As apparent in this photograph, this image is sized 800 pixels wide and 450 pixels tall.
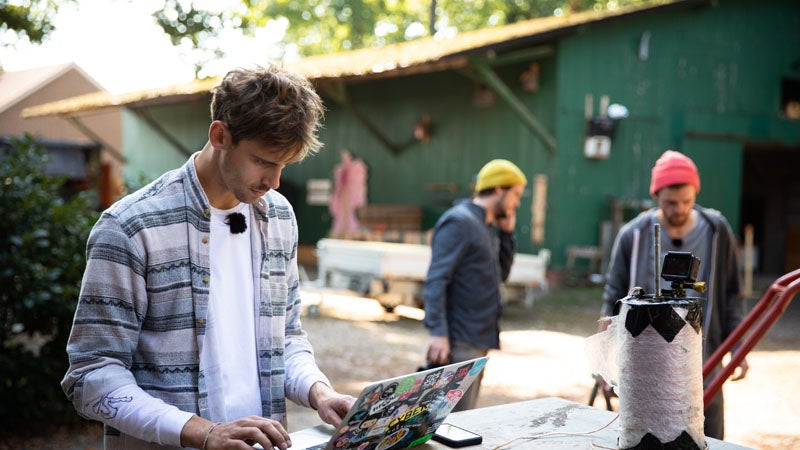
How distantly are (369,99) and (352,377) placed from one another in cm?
1019

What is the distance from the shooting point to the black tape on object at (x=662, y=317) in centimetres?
191

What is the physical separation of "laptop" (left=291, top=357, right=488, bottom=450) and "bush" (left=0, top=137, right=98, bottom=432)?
3564 millimetres

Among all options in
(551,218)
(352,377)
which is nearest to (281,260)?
(352,377)

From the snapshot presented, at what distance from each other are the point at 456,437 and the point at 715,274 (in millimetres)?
2027

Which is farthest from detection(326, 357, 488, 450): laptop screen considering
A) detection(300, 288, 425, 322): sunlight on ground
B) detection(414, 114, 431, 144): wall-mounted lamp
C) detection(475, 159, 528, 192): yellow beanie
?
detection(414, 114, 431, 144): wall-mounted lamp

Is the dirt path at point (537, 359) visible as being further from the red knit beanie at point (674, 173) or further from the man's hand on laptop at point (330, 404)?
the man's hand on laptop at point (330, 404)

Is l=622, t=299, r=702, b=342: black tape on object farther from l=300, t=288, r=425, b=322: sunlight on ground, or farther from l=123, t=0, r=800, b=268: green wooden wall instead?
l=123, t=0, r=800, b=268: green wooden wall

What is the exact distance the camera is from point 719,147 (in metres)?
14.4

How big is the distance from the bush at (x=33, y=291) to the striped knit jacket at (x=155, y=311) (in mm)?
3305

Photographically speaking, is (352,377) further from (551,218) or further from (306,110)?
(551,218)

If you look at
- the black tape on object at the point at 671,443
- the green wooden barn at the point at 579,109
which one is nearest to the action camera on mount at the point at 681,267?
the black tape on object at the point at 671,443

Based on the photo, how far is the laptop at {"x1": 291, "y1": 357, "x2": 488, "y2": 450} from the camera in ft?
5.99

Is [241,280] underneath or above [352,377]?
above

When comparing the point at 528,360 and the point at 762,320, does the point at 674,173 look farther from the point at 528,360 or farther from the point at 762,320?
the point at 528,360
